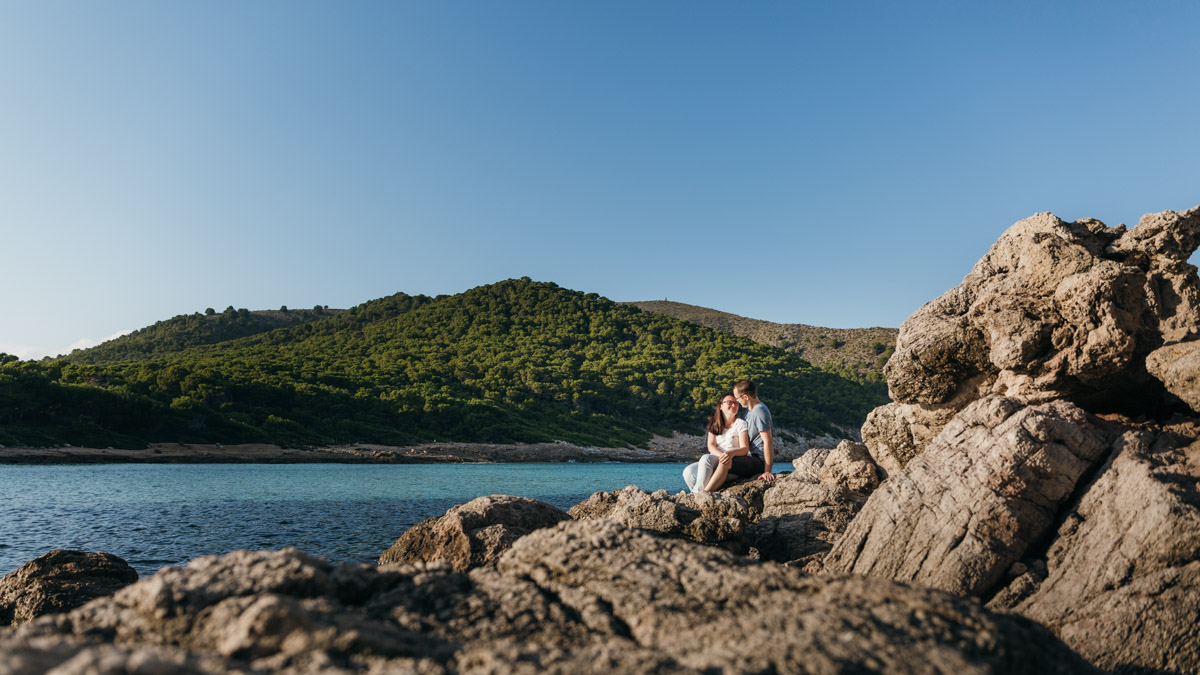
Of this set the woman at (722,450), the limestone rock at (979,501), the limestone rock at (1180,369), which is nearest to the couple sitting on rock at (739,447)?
the woman at (722,450)

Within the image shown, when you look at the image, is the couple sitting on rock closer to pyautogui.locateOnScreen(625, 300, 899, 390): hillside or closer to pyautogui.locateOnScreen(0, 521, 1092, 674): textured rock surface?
pyautogui.locateOnScreen(0, 521, 1092, 674): textured rock surface

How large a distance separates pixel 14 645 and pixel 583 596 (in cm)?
315

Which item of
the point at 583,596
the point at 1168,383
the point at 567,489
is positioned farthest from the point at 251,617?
the point at 567,489

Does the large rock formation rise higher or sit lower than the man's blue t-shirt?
lower

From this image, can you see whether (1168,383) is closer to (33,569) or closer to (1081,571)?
(1081,571)

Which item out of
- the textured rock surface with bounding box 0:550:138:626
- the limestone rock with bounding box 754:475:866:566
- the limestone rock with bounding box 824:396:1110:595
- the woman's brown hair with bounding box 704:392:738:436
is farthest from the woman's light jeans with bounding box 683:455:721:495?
the textured rock surface with bounding box 0:550:138:626

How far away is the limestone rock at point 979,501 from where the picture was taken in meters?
7.20

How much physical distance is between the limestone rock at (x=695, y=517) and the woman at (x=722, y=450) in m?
1.44

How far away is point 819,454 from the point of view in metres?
13.6

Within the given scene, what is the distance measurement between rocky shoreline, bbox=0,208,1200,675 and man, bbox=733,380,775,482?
0.55 meters

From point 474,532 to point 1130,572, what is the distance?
27.8 ft

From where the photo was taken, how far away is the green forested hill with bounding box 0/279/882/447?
→ 170 ft

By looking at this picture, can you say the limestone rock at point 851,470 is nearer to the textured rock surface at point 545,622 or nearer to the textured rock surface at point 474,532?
the textured rock surface at point 474,532

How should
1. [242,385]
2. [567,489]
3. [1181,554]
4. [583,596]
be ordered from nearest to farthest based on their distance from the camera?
1. [583,596]
2. [1181,554]
3. [567,489]
4. [242,385]
